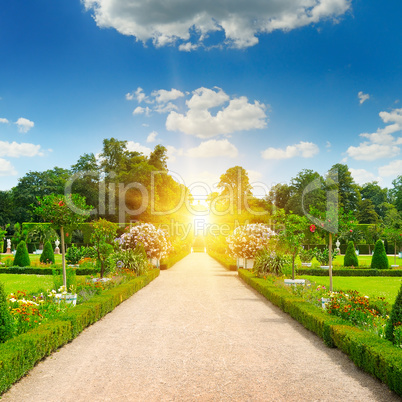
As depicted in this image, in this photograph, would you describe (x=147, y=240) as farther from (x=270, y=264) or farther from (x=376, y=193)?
(x=376, y=193)

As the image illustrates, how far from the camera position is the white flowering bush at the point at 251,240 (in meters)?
18.8

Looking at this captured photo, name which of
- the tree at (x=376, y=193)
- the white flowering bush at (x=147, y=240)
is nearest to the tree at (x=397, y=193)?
the tree at (x=376, y=193)

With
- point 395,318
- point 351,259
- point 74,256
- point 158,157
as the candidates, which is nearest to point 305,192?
point 158,157

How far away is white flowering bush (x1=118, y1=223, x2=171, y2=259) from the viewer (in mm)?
19578

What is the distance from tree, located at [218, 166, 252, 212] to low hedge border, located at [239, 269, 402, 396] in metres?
41.0

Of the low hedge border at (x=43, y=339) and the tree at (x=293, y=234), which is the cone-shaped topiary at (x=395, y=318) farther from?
the tree at (x=293, y=234)

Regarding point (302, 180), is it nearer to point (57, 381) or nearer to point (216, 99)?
point (216, 99)

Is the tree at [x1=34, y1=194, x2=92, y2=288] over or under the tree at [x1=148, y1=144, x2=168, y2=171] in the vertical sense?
under

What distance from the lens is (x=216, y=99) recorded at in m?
19.8

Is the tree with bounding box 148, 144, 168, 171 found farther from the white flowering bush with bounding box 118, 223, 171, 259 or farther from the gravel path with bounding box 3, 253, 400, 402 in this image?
the gravel path with bounding box 3, 253, 400, 402

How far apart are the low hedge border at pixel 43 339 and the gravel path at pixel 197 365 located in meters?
0.14

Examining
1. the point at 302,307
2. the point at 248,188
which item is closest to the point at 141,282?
the point at 302,307

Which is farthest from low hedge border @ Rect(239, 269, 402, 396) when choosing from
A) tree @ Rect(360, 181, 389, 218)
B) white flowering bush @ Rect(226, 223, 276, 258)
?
tree @ Rect(360, 181, 389, 218)

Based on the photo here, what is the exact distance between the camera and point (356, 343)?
570 cm
